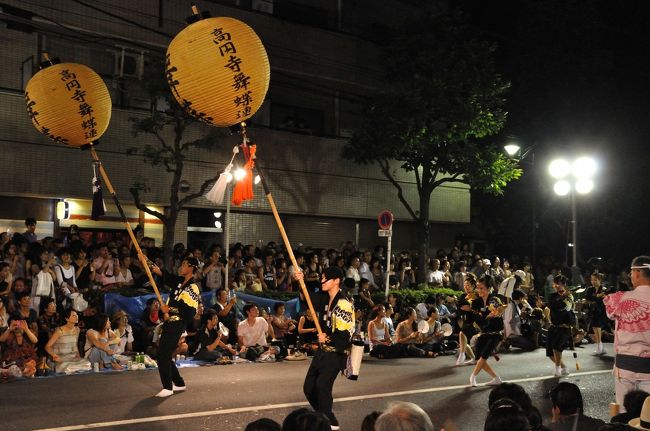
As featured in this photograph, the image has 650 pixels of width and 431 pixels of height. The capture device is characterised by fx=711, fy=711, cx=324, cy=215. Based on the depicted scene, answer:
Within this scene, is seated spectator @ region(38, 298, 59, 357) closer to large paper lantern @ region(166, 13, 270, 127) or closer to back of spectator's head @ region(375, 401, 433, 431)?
large paper lantern @ region(166, 13, 270, 127)

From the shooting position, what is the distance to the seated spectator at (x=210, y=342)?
1394 centimetres

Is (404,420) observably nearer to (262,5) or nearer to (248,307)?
(248,307)

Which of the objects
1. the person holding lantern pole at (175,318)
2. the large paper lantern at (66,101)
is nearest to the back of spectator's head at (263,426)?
the person holding lantern pole at (175,318)

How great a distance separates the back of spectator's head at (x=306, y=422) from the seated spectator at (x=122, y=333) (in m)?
9.94

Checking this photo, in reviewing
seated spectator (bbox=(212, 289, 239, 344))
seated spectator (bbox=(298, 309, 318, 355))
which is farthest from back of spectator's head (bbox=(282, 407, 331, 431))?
seated spectator (bbox=(212, 289, 239, 344))

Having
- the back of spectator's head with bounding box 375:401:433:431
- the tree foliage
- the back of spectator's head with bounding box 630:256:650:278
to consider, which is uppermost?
the tree foliage

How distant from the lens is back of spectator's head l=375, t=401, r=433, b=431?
3.44 meters

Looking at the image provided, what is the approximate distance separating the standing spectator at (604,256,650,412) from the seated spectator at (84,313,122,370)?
8917mm

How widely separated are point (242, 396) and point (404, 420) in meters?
7.18

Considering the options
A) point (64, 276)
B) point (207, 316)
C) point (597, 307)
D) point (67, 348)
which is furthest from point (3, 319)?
point (597, 307)

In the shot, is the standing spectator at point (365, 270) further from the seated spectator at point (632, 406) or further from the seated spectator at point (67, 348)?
the seated spectator at point (632, 406)

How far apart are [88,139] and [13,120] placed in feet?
27.6

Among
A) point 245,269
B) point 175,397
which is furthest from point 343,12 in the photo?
point 175,397

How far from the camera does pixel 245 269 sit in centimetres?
1705
